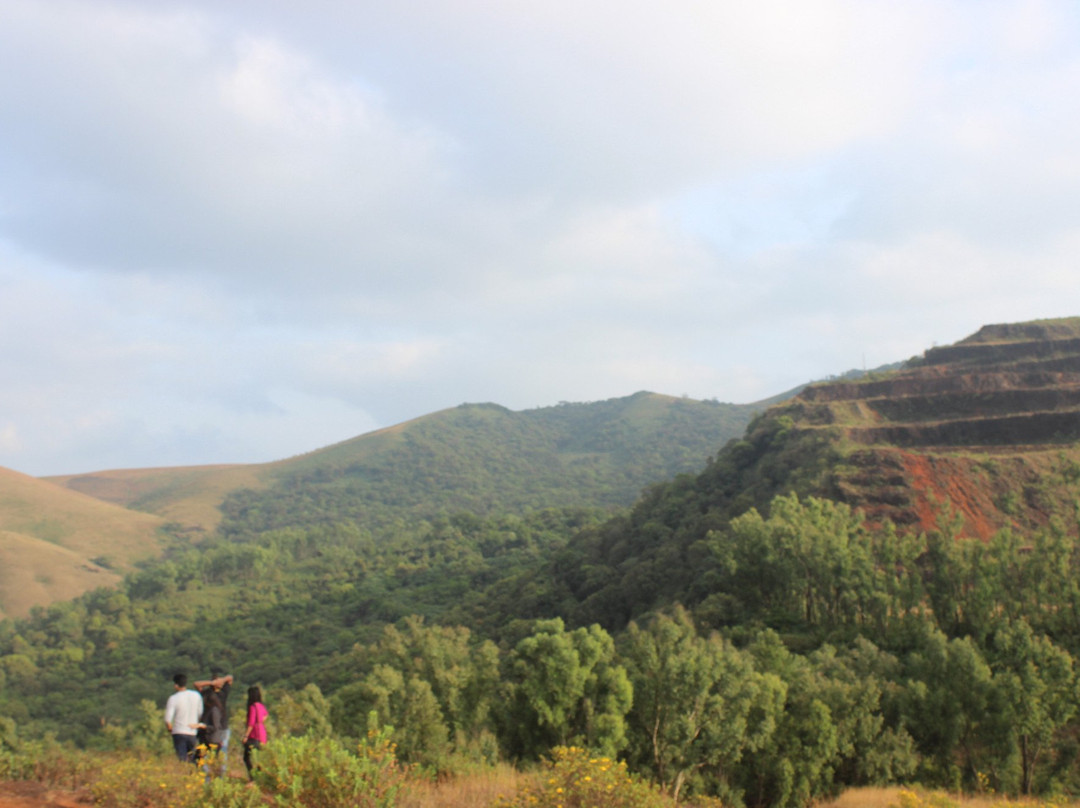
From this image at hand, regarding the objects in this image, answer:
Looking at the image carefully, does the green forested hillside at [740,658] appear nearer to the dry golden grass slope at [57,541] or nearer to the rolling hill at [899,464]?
the rolling hill at [899,464]

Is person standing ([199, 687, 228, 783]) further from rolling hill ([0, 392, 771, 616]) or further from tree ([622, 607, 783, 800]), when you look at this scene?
rolling hill ([0, 392, 771, 616])

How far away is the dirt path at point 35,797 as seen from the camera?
32.2 ft

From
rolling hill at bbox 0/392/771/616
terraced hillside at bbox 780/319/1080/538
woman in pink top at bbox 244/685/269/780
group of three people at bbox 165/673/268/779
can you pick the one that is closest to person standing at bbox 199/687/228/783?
group of three people at bbox 165/673/268/779

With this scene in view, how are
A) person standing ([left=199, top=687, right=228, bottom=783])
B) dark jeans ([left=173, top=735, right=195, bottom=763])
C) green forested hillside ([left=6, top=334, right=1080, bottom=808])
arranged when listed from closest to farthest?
dark jeans ([left=173, top=735, right=195, bottom=763]), person standing ([left=199, top=687, right=228, bottom=783]), green forested hillside ([left=6, top=334, right=1080, bottom=808])

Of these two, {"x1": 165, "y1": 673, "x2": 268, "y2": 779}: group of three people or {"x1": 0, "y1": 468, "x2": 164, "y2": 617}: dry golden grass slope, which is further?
{"x1": 0, "y1": 468, "x2": 164, "y2": 617}: dry golden grass slope

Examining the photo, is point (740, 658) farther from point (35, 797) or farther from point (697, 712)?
point (35, 797)

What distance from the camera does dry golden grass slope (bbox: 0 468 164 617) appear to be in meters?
109

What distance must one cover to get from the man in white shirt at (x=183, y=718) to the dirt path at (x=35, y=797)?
1.28 metres

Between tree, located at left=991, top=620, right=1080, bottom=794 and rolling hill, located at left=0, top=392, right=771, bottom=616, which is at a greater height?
rolling hill, located at left=0, top=392, right=771, bottom=616

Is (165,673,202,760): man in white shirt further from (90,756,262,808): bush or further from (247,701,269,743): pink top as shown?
(247,701,269,743): pink top

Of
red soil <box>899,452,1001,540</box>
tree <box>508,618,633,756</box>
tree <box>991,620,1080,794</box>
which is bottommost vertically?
tree <box>991,620,1080,794</box>

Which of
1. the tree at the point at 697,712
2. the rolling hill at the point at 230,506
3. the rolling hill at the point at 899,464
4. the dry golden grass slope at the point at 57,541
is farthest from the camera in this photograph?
the rolling hill at the point at 230,506

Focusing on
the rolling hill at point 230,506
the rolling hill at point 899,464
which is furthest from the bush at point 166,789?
the rolling hill at point 230,506

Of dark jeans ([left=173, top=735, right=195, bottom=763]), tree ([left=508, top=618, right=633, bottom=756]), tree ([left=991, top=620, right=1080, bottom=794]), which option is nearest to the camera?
dark jeans ([left=173, top=735, right=195, bottom=763])
